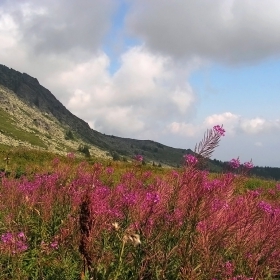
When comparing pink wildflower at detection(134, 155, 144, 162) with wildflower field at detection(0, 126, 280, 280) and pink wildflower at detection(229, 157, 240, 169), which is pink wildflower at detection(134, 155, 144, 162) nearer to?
wildflower field at detection(0, 126, 280, 280)

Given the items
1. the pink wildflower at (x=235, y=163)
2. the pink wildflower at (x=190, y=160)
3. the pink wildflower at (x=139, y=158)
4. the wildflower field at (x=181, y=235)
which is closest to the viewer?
the wildflower field at (x=181, y=235)

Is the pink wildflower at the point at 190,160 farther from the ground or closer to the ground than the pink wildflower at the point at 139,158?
farther from the ground

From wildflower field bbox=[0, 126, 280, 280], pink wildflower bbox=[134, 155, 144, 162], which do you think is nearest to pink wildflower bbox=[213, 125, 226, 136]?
wildflower field bbox=[0, 126, 280, 280]

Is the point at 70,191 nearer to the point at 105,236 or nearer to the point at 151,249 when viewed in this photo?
the point at 105,236

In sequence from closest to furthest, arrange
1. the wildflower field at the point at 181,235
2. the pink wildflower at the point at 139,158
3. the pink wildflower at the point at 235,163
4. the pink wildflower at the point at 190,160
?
the wildflower field at the point at 181,235
the pink wildflower at the point at 190,160
the pink wildflower at the point at 235,163
the pink wildflower at the point at 139,158

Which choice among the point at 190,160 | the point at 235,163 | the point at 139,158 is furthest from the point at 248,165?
the point at 139,158

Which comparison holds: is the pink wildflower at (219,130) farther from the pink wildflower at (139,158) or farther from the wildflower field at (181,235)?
the pink wildflower at (139,158)

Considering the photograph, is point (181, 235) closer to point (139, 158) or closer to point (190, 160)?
point (190, 160)

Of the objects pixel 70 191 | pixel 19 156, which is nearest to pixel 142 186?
pixel 70 191

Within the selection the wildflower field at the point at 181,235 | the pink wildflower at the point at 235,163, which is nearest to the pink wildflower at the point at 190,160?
the wildflower field at the point at 181,235

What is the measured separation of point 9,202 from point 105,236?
2.72 metres

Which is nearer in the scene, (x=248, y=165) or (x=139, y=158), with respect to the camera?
(x=248, y=165)

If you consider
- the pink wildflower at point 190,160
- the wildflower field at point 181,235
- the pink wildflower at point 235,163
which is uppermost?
the pink wildflower at point 235,163

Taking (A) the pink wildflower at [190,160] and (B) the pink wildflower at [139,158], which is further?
(B) the pink wildflower at [139,158]
